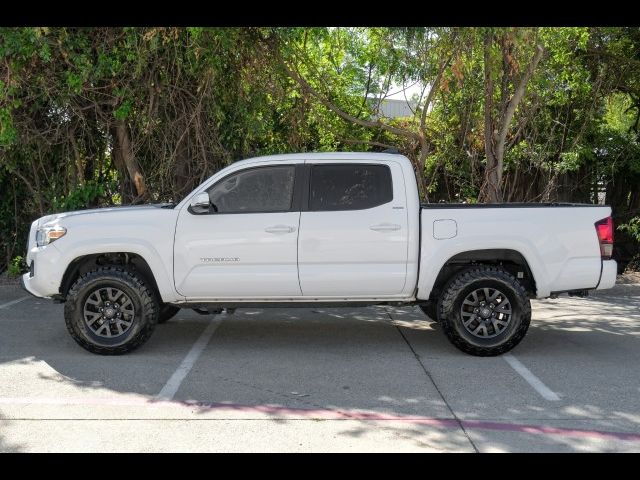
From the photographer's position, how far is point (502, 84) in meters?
10.4

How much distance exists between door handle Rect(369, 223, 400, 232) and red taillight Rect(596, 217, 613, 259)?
6.28ft

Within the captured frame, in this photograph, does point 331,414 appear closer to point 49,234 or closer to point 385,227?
point 385,227

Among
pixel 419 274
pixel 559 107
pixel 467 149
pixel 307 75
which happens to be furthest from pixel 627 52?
pixel 419 274

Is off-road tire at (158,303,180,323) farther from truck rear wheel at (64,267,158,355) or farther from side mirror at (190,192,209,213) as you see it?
side mirror at (190,192,209,213)

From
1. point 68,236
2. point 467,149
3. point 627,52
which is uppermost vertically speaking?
point 627,52

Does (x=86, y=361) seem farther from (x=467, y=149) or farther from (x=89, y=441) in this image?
(x=467, y=149)

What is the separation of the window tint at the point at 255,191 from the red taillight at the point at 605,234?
2.95m

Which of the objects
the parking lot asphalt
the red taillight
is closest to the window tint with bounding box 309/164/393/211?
the parking lot asphalt

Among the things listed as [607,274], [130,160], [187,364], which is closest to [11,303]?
[130,160]

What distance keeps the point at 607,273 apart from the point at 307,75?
660 cm

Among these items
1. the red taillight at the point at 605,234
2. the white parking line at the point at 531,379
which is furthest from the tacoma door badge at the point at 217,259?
the red taillight at the point at 605,234

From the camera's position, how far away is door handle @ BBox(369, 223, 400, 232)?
20.8 feet

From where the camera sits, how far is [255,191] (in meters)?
6.52

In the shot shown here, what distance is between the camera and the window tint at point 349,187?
6449mm
